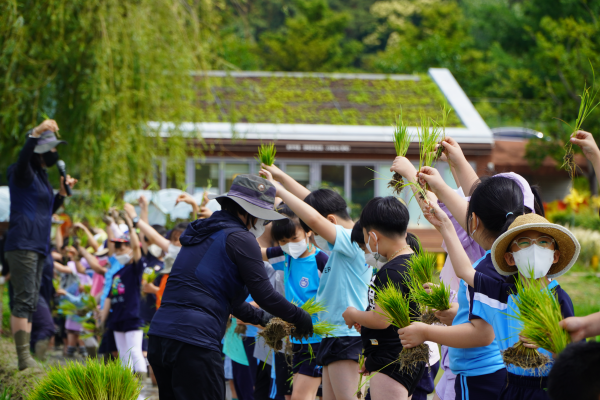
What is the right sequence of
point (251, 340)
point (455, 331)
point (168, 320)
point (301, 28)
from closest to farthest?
point (455, 331)
point (168, 320)
point (251, 340)
point (301, 28)

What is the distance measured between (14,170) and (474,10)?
33621mm

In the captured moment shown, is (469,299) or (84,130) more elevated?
(84,130)

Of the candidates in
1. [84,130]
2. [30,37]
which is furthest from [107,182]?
[30,37]

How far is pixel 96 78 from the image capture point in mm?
9516

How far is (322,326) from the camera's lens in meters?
4.24

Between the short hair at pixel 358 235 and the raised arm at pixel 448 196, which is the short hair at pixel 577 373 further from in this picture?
the short hair at pixel 358 235

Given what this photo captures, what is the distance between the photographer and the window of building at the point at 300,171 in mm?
16750

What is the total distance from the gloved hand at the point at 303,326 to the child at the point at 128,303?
3.25 m

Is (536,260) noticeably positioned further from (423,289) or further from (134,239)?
(134,239)

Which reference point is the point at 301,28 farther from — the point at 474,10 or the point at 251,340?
the point at 251,340

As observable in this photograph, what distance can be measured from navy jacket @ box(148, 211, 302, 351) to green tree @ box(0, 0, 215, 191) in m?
6.31

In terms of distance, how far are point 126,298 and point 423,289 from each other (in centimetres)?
441

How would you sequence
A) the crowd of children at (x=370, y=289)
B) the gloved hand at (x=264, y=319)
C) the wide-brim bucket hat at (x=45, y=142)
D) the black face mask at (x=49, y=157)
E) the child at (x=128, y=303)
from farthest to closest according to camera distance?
1. the child at (x=128, y=303)
2. the black face mask at (x=49, y=157)
3. the wide-brim bucket hat at (x=45, y=142)
4. the gloved hand at (x=264, y=319)
5. the crowd of children at (x=370, y=289)

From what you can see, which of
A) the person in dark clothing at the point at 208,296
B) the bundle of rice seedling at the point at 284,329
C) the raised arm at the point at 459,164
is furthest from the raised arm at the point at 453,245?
the bundle of rice seedling at the point at 284,329
